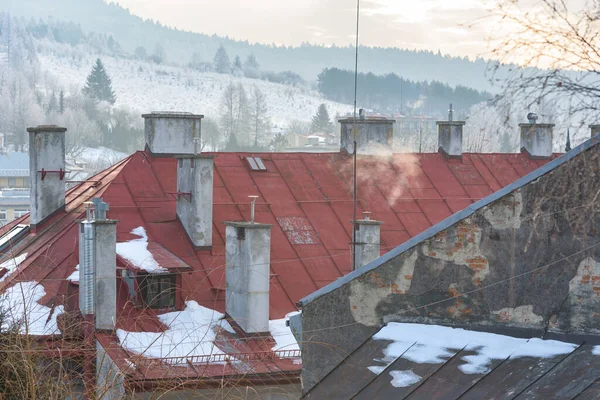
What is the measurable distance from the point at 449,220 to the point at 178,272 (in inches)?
343

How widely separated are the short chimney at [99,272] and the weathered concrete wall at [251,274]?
1837mm

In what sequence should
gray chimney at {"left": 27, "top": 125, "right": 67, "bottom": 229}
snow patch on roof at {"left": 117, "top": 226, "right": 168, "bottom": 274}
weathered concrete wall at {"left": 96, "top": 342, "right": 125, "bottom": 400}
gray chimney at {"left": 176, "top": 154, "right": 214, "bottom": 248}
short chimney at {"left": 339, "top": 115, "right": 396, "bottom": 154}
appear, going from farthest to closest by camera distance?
short chimney at {"left": 339, "top": 115, "right": 396, "bottom": 154}
gray chimney at {"left": 27, "top": 125, "right": 67, "bottom": 229}
gray chimney at {"left": 176, "top": 154, "right": 214, "bottom": 248}
snow patch on roof at {"left": 117, "top": 226, "right": 168, "bottom": 274}
weathered concrete wall at {"left": 96, "top": 342, "right": 125, "bottom": 400}

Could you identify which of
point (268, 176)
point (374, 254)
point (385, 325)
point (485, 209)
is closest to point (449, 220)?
point (485, 209)

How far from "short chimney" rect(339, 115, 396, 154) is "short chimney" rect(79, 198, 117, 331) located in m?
9.70

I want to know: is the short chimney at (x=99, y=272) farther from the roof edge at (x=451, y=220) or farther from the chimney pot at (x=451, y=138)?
the chimney pot at (x=451, y=138)

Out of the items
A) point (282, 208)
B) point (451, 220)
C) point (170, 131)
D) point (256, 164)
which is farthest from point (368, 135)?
point (451, 220)

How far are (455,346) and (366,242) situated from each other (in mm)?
10452

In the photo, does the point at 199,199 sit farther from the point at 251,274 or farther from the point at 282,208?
the point at 251,274

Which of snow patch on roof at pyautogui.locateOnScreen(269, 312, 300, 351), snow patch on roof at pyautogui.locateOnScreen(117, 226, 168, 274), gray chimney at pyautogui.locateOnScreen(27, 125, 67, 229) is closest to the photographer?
snow patch on roof at pyautogui.locateOnScreen(269, 312, 300, 351)

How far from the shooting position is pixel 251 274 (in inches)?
712

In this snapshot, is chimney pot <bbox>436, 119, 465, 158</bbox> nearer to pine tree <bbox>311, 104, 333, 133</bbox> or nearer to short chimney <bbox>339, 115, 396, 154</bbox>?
short chimney <bbox>339, 115, 396, 154</bbox>

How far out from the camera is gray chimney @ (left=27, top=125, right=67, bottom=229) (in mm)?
22031

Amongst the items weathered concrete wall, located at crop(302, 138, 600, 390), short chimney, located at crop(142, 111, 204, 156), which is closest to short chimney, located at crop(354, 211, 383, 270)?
short chimney, located at crop(142, 111, 204, 156)

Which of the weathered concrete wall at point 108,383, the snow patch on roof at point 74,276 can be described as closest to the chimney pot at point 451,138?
the snow patch on roof at point 74,276
